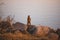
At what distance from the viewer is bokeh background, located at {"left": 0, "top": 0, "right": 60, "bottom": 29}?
8.43 ft

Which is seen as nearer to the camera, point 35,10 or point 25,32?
point 25,32

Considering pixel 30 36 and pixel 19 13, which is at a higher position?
pixel 19 13

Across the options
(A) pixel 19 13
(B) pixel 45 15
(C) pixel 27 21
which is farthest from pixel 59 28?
(A) pixel 19 13

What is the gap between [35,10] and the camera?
2582mm

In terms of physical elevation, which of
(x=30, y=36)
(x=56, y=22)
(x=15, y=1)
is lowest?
(x=30, y=36)

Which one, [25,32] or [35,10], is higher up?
[35,10]

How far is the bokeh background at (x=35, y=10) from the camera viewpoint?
8.43ft

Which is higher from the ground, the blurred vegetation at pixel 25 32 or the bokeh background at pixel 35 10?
the bokeh background at pixel 35 10

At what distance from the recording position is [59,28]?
2.49 meters

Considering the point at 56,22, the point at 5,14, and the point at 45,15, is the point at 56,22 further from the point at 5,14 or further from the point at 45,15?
the point at 5,14

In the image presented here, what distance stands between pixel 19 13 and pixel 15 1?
0.65 feet

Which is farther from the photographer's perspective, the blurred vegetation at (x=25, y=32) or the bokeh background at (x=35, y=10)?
the bokeh background at (x=35, y=10)

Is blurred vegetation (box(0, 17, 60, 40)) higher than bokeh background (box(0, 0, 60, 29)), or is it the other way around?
bokeh background (box(0, 0, 60, 29))

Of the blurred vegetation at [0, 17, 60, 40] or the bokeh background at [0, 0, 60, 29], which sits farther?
the bokeh background at [0, 0, 60, 29]
